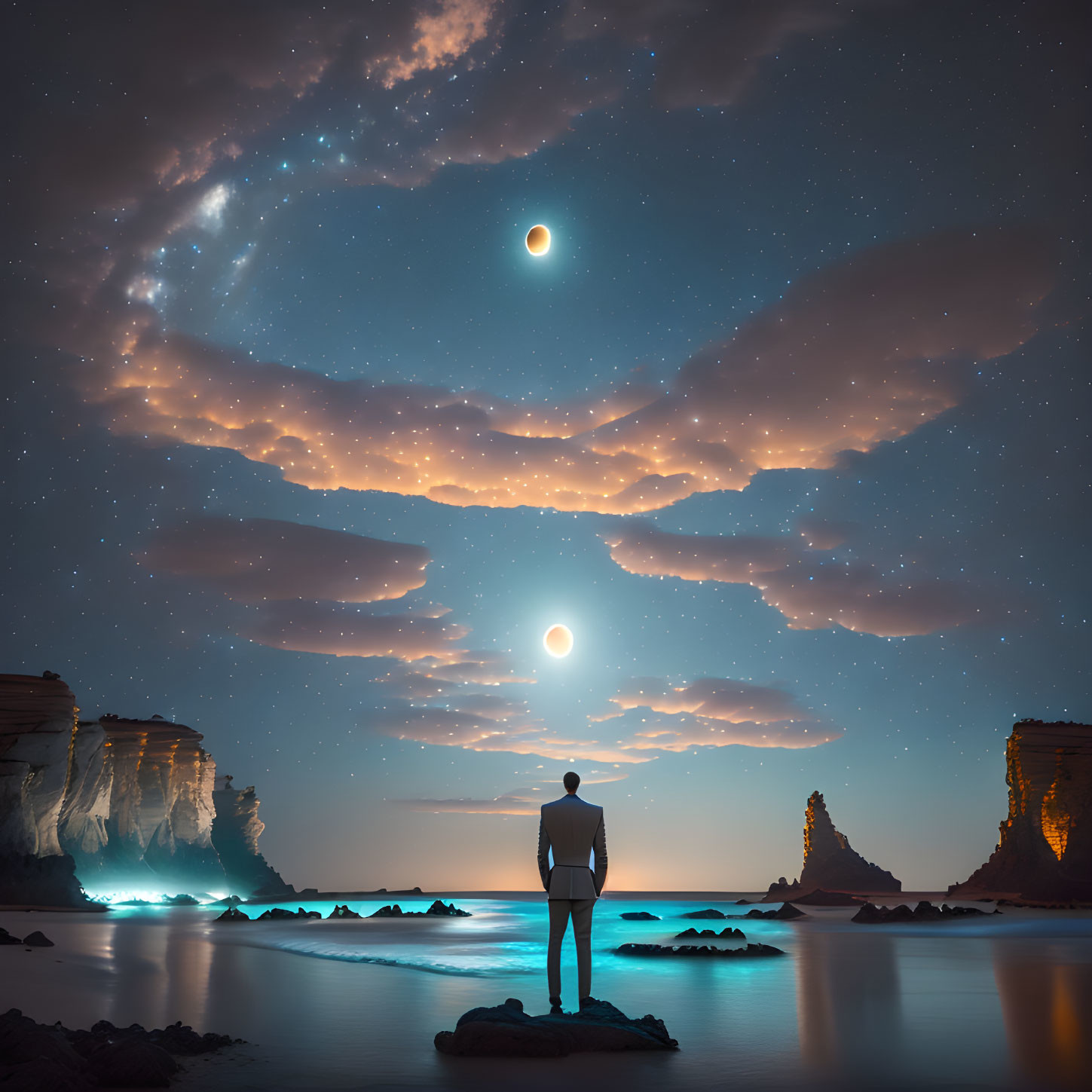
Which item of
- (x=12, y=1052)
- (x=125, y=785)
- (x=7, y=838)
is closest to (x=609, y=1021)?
(x=12, y=1052)

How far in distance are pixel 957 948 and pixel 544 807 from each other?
14.2m

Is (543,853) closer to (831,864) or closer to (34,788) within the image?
(34,788)

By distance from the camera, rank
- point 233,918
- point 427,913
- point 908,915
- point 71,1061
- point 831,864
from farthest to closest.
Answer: point 831,864
point 427,913
point 233,918
point 908,915
point 71,1061

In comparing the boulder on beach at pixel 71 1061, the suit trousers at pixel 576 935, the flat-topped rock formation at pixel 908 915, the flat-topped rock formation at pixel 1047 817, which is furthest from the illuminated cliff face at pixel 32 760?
the flat-topped rock formation at pixel 1047 817

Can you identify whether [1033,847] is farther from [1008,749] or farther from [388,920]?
[388,920]

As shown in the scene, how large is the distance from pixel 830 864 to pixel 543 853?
75101 millimetres

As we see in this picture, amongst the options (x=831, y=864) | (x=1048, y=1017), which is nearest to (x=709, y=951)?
(x=1048, y=1017)

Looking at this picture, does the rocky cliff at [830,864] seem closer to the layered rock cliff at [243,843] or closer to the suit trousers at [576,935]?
the layered rock cliff at [243,843]

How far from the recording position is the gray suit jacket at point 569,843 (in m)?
8.16

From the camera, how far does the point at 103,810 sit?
63469mm

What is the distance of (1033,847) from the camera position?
48031 millimetres

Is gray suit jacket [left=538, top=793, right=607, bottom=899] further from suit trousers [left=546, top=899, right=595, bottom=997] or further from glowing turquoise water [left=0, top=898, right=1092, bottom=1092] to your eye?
glowing turquoise water [left=0, top=898, right=1092, bottom=1092]

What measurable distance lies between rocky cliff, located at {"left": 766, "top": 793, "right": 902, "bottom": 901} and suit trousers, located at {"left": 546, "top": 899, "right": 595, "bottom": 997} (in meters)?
73.9

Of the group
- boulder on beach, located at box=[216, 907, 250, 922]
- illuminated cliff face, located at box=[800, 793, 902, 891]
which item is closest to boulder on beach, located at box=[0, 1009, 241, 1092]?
boulder on beach, located at box=[216, 907, 250, 922]
